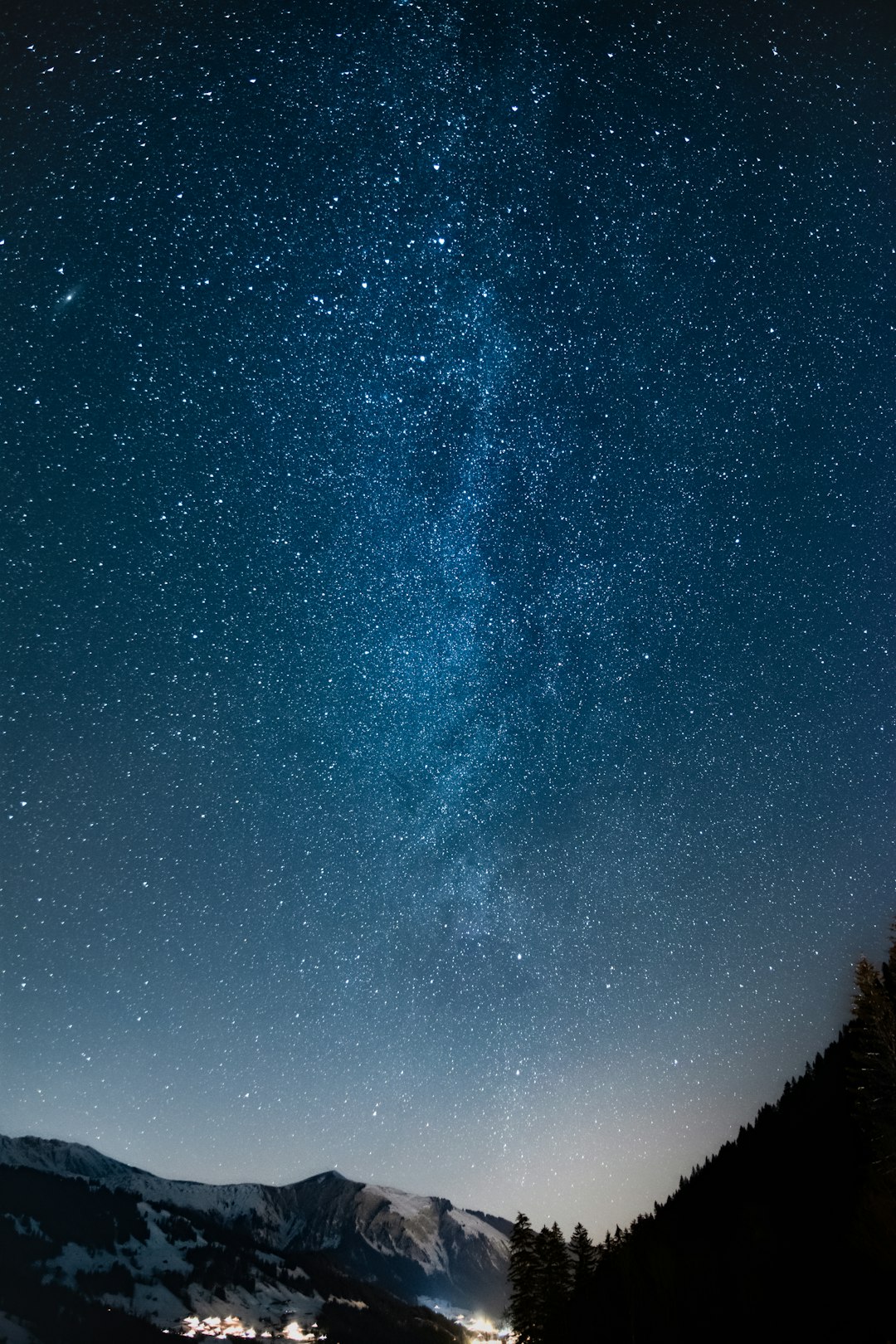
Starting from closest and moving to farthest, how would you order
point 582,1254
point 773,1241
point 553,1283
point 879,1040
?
point 879,1040
point 773,1241
point 553,1283
point 582,1254

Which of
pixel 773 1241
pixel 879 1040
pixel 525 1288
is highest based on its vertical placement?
pixel 879 1040

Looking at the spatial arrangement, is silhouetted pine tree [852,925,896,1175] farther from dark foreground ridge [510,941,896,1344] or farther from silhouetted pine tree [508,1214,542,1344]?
silhouetted pine tree [508,1214,542,1344]

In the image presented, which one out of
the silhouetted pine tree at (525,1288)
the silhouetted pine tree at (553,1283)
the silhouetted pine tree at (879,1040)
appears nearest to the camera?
the silhouetted pine tree at (879,1040)

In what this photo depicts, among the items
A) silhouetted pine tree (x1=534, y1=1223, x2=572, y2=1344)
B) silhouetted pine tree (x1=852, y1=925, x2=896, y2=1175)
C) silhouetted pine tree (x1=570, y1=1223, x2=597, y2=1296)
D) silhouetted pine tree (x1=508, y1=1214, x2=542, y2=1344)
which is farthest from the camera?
silhouetted pine tree (x1=570, y1=1223, x2=597, y2=1296)

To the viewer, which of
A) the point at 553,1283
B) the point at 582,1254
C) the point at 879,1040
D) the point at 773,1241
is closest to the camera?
the point at 879,1040

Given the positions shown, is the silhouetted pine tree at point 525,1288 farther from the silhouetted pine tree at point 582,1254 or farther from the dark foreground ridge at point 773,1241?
the silhouetted pine tree at point 582,1254

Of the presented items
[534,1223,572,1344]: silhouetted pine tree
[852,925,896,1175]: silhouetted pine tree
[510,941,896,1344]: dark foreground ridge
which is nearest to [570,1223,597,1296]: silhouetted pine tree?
[510,941,896,1344]: dark foreground ridge

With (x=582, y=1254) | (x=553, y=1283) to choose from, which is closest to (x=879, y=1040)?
(x=553, y=1283)

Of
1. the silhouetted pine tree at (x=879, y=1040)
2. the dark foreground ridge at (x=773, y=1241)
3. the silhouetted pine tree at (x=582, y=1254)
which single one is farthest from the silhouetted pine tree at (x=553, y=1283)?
the silhouetted pine tree at (x=879, y=1040)

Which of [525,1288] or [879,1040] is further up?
[879,1040]

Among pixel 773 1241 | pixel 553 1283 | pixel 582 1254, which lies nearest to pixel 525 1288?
pixel 553 1283

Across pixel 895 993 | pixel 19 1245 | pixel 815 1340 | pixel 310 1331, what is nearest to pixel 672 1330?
pixel 815 1340

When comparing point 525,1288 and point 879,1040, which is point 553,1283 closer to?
point 525,1288

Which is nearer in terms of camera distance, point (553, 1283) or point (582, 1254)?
point (553, 1283)
